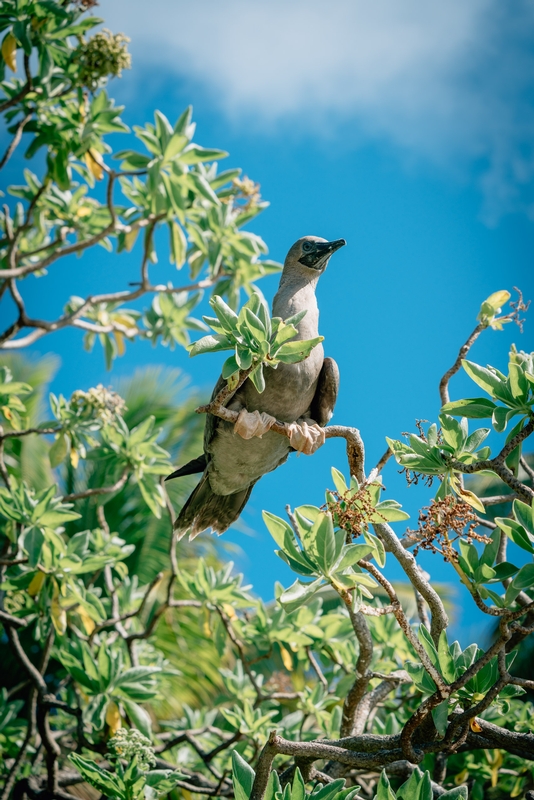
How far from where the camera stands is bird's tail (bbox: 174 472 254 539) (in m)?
4.12

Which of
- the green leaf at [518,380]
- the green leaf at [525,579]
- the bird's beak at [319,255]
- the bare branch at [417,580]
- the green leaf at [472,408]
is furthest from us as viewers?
the bird's beak at [319,255]

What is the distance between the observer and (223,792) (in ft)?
11.8

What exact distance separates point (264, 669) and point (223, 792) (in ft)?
29.5

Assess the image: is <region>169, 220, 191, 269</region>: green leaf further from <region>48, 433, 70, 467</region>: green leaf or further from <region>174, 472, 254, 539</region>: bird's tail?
<region>174, 472, 254, 539</region>: bird's tail

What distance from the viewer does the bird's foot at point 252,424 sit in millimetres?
3301

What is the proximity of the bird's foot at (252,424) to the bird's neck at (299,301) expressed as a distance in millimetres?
538

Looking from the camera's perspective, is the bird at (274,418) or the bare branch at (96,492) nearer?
the bird at (274,418)

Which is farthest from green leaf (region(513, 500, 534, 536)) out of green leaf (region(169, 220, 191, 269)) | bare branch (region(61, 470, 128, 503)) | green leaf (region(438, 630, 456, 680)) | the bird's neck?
green leaf (region(169, 220, 191, 269))

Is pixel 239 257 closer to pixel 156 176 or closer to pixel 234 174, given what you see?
pixel 234 174

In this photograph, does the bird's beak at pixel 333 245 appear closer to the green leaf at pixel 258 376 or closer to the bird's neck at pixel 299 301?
Answer: the bird's neck at pixel 299 301

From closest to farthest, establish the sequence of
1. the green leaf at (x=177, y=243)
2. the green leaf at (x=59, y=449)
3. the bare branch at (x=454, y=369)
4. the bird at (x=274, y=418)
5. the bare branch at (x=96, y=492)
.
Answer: the bare branch at (x=454, y=369) < the bird at (x=274, y=418) < the bare branch at (x=96, y=492) < the green leaf at (x=59, y=449) < the green leaf at (x=177, y=243)

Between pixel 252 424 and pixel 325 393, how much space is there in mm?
703

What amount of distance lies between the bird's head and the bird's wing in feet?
2.04

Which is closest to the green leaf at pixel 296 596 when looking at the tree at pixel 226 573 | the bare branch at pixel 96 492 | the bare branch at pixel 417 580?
the tree at pixel 226 573
